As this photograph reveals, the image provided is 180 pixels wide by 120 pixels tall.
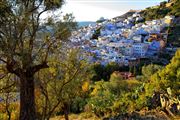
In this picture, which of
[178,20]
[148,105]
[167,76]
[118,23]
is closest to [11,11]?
[148,105]

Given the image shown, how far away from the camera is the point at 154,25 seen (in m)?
109

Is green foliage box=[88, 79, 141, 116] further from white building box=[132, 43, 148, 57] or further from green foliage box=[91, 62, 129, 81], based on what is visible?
white building box=[132, 43, 148, 57]

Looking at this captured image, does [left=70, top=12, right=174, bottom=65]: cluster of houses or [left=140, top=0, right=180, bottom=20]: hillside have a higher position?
[left=140, top=0, right=180, bottom=20]: hillside

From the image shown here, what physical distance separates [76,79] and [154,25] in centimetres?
9547

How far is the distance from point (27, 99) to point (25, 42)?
157 cm

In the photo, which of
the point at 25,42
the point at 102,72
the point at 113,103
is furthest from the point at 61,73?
the point at 102,72

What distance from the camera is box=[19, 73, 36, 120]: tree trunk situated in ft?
32.0

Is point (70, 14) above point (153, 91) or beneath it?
above

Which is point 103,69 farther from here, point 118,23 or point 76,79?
point 118,23

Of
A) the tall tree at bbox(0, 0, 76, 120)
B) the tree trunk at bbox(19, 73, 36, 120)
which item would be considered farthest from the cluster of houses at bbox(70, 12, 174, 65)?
the tree trunk at bbox(19, 73, 36, 120)

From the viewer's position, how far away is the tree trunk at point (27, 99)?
32.0ft

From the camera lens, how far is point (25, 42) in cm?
1032

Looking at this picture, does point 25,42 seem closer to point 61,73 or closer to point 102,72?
point 61,73

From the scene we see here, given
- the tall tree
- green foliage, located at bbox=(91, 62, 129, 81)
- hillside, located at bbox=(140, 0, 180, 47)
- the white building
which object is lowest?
green foliage, located at bbox=(91, 62, 129, 81)
